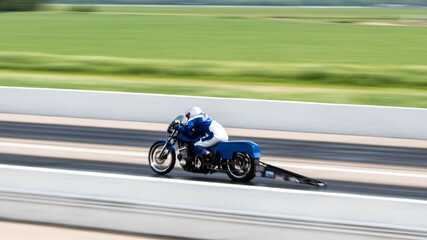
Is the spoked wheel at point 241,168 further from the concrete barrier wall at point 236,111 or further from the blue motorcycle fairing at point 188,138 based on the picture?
the concrete barrier wall at point 236,111

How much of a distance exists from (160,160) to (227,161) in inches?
51.9

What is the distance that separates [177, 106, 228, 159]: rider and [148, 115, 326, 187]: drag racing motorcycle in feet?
0.31

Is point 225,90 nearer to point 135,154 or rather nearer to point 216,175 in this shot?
point 135,154

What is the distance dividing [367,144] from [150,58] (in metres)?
19.6

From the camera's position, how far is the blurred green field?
79.4ft

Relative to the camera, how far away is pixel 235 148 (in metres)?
9.77

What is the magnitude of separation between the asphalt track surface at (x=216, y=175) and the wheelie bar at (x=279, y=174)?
0.73 feet

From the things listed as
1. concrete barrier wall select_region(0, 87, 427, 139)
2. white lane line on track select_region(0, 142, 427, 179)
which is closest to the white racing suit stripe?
white lane line on track select_region(0, 142, 427, 179)

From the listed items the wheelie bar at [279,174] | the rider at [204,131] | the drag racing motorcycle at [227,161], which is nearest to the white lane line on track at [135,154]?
the drag racing motorcycle at [227,161]

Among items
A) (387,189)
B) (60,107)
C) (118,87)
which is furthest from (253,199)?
(118,87)

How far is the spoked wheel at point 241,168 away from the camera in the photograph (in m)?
9.86

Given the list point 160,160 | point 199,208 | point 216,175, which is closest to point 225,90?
point 216,175

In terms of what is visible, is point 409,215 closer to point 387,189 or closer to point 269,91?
point 387,189

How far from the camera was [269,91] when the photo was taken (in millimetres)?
23047
